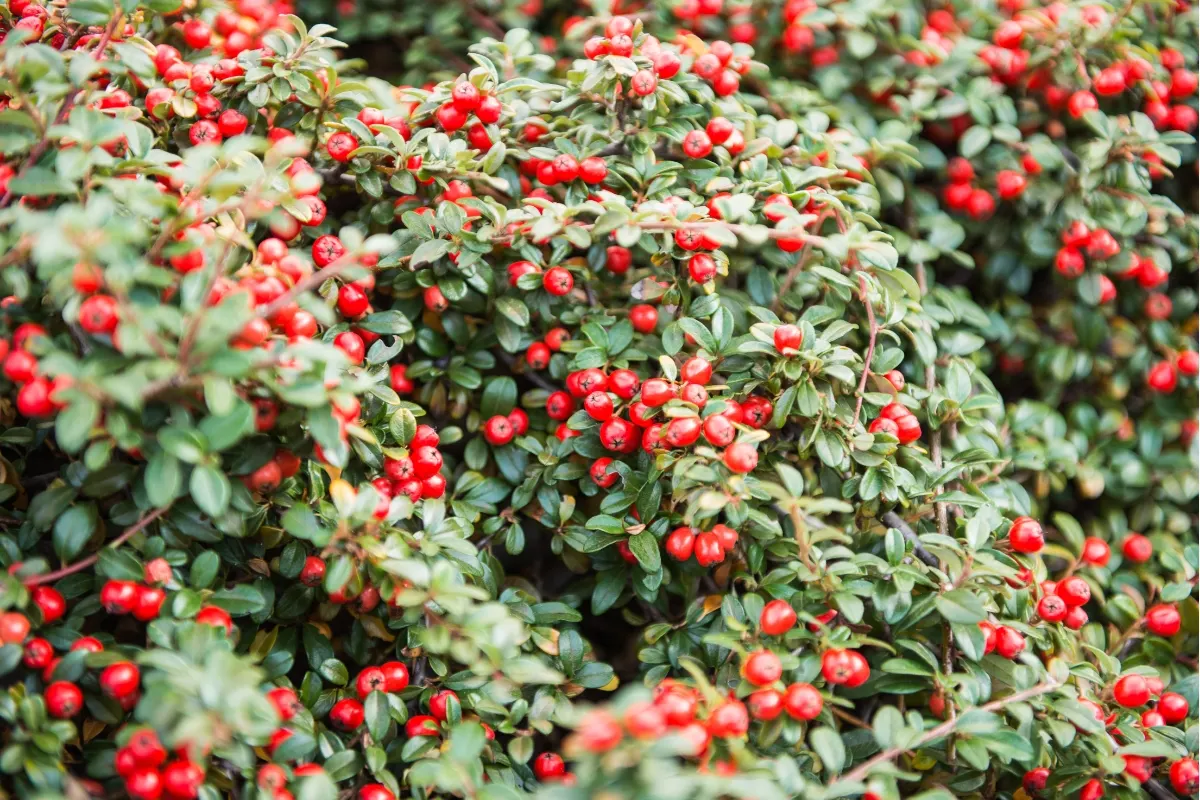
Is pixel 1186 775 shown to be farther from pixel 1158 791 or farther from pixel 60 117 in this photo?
pixel 60 117

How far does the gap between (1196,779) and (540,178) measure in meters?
2.12

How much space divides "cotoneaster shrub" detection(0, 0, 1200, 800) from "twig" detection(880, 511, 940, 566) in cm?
2

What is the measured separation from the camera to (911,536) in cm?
213

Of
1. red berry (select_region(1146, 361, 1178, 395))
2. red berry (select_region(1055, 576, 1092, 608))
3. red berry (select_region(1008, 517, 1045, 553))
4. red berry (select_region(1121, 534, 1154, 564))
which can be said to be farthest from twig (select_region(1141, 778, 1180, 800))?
red berry (select_region(1146, 361, 1178, 395))

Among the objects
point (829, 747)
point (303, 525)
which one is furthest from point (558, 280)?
point (829, 747)

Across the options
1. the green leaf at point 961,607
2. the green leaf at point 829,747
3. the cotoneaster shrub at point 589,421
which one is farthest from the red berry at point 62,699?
the green leaf at point 961,607

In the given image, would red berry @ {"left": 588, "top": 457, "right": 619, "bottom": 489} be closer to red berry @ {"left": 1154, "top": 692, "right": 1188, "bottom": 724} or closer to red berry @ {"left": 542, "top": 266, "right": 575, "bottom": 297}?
red berry @ {"left": 542, "top": 266, "right": 575, "bottom": 297}

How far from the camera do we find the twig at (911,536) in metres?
2.10

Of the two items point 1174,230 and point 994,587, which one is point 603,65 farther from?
point 1174,230

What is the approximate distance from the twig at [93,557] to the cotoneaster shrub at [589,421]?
0.03 metres

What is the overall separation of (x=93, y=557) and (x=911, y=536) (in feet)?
5.76

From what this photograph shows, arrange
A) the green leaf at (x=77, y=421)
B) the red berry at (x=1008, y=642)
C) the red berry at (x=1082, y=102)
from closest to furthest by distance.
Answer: the green leaf at (x=77, y=421) < the red berry at (x=1008, y=642) < the red berry at (x=1082, y=102)

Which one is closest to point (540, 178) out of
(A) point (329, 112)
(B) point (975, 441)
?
(A) point (329, 112)

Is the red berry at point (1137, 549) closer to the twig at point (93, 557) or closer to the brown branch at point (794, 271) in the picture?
the brown branch at point (794, 271)
